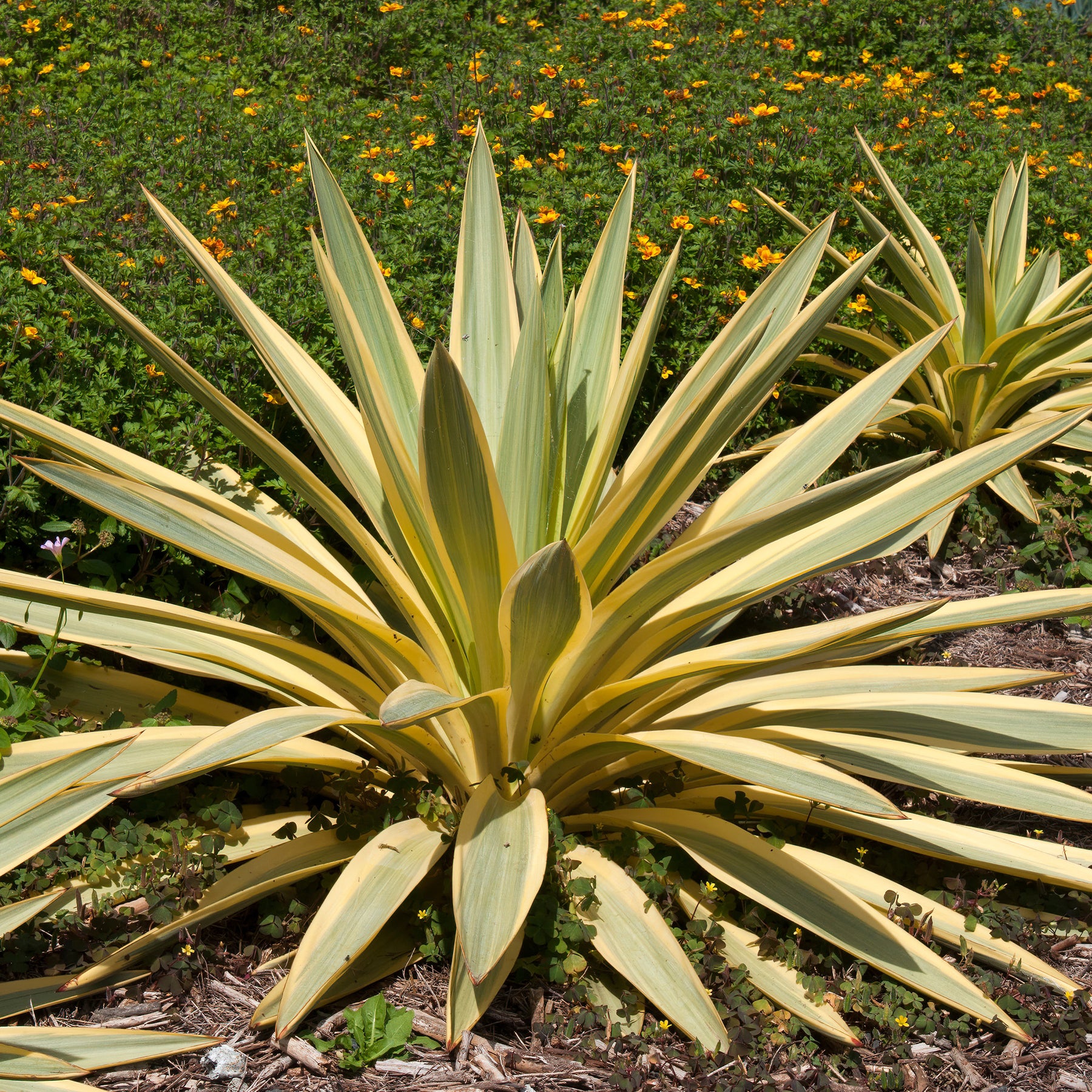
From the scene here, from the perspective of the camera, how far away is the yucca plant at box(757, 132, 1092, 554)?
3273mm

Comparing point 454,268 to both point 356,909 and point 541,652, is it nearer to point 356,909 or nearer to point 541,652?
point 541,652

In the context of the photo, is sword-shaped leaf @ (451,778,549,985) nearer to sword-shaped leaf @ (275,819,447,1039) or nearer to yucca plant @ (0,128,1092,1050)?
yucca plant @ (0,128,1092,1050)

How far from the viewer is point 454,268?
3338 millimetres

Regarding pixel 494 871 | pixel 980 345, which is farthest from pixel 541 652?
pixel 980 345

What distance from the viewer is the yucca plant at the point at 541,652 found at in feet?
5.31

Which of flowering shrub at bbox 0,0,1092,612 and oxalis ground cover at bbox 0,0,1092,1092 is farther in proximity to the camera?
flowering shrub at bbox 0,0,1092,612

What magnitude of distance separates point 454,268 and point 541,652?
1.97 m

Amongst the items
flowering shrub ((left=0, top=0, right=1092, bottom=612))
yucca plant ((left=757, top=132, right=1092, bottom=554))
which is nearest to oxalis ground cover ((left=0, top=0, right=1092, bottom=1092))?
flowering shrub ((left=0, top=0, right=1092, bottom=612))

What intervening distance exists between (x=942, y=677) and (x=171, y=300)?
7.10 ft

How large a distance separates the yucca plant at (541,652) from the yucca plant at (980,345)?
1236mm

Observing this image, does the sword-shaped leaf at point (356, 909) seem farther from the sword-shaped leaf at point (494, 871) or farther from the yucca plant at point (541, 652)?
the sword-shaped leaf at point (494, 871)

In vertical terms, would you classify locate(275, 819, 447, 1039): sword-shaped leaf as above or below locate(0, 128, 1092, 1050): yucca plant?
below

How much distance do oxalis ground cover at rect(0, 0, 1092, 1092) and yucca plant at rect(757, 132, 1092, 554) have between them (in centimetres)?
18

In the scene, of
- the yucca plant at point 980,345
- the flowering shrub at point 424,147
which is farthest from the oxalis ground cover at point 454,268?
the yucca plant at point 980,345
